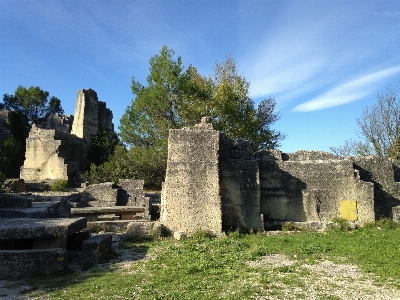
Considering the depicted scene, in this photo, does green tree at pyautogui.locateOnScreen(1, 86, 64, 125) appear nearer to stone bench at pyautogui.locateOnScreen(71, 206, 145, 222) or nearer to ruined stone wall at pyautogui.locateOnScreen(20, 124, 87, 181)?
ruined stone wall at pyautogui.locateOnScreen(20, 124, 87, 181)

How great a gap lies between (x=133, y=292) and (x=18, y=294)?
5.80 ft

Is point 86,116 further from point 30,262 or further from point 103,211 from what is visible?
point 30,262

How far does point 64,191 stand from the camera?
23.1 meters

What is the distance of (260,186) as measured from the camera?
1252 cm

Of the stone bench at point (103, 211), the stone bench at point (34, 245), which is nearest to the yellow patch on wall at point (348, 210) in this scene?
the stone bench at point (103, 211)

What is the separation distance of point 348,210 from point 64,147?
76.8 feet

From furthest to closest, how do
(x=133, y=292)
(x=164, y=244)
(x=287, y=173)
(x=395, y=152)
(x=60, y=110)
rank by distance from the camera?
(x=60, y=110) → (x=395, y=152) → (x=287, y=173) → (x=164, y=244) → (x=133, y=292)

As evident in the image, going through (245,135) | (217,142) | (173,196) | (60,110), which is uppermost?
(60,110)

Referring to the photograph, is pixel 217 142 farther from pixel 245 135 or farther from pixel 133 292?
pixel 245 135

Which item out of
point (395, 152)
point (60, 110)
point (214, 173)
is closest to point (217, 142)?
point (214, 173)

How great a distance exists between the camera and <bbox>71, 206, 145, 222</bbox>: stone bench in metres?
13.4

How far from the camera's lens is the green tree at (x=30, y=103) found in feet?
148

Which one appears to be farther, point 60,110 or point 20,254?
point 60,110

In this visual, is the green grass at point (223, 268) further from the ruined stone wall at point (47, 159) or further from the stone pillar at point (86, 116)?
the stone pillar at point (86, 116)
